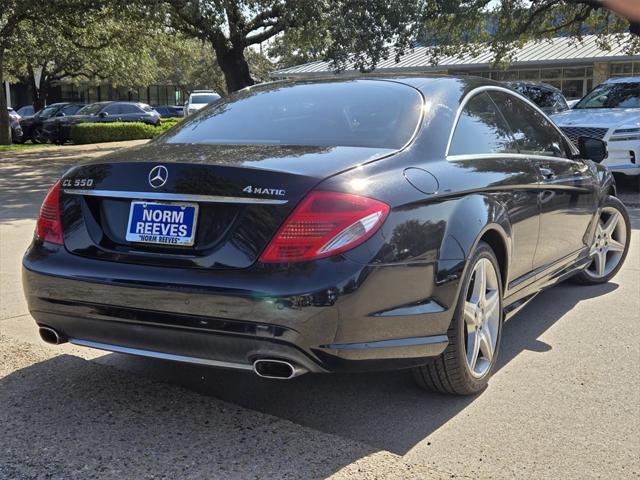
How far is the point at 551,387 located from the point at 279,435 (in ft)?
5.00

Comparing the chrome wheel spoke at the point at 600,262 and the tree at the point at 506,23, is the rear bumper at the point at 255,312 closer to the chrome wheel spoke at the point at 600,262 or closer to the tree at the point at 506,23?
the chrome wheel spoke at the point at 600,262

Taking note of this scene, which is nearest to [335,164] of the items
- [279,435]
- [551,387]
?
[279,435]

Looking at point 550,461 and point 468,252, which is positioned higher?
point 468,252

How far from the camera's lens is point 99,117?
27.4m

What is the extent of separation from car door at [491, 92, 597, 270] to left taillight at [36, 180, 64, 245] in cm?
263

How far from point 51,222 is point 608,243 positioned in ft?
14.7

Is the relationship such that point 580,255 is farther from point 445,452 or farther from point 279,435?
point 279,435

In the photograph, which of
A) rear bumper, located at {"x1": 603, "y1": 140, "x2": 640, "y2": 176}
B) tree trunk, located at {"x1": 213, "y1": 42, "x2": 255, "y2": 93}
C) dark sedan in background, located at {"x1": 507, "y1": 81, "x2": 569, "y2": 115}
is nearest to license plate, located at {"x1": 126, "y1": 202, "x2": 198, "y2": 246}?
rear bumper, located at {"x1": 603, "y1": 140, "x2": 640, "y2": 176}

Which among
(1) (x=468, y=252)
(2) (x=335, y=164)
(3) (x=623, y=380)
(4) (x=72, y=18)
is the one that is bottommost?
(3) (x=623, y=380)

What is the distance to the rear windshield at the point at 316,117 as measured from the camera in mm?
3621

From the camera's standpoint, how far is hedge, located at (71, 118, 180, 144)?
25031 millimetres

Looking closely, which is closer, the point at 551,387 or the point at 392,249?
the point at 392,249

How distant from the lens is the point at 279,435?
322cm

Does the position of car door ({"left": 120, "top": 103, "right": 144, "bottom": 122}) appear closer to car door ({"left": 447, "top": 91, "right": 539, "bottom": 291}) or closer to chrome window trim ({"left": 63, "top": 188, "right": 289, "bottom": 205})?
car door ({"left": 447, "top": 91, "right": 539, "bottom": 291})
